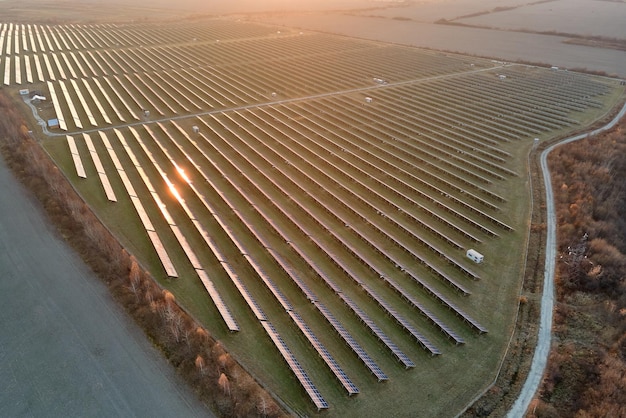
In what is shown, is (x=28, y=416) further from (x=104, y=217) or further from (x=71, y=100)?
(x=71, y=100)

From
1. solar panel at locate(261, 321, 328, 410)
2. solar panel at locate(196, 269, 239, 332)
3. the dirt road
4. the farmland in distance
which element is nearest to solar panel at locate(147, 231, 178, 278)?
the farmland in distance

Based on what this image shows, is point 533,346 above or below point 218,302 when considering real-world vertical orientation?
below

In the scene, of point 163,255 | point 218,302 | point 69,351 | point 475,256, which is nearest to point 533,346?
point 475,256

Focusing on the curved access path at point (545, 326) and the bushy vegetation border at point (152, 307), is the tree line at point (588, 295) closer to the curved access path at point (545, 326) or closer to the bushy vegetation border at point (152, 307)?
the curved access path at point (545, 326)

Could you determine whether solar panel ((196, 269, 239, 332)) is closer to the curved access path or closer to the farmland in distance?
the farmland in distance

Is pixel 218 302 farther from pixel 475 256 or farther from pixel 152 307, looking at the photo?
pixel 475 256

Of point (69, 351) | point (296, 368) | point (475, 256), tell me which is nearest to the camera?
point (296, 368)

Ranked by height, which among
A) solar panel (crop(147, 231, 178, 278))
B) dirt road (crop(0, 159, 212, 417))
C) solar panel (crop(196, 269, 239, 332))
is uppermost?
solar panel (crop(147, 231, 178, 278))
